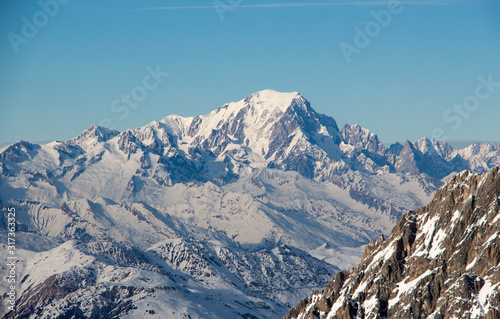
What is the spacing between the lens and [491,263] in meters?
148

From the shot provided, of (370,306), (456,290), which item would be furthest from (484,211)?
(370,306)

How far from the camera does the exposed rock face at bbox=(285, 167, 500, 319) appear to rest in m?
147

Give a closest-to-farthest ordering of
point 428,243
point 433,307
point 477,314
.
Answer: point 477,314 < point 433,307 < point 428,243

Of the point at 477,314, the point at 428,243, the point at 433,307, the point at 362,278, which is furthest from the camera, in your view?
the point at 362,278

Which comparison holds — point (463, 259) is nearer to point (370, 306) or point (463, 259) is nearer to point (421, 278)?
point (421, 278)

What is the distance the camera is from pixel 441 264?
6181 inches

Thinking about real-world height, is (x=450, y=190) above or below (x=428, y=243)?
above

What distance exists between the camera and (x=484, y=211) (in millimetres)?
156125

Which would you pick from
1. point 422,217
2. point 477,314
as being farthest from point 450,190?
point 477,314

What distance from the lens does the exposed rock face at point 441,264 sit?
147125mm

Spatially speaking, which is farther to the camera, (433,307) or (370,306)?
(370,306)

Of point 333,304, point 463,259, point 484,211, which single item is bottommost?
point 333,304

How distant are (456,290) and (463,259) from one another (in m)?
8.14

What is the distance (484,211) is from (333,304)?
4684 cm
